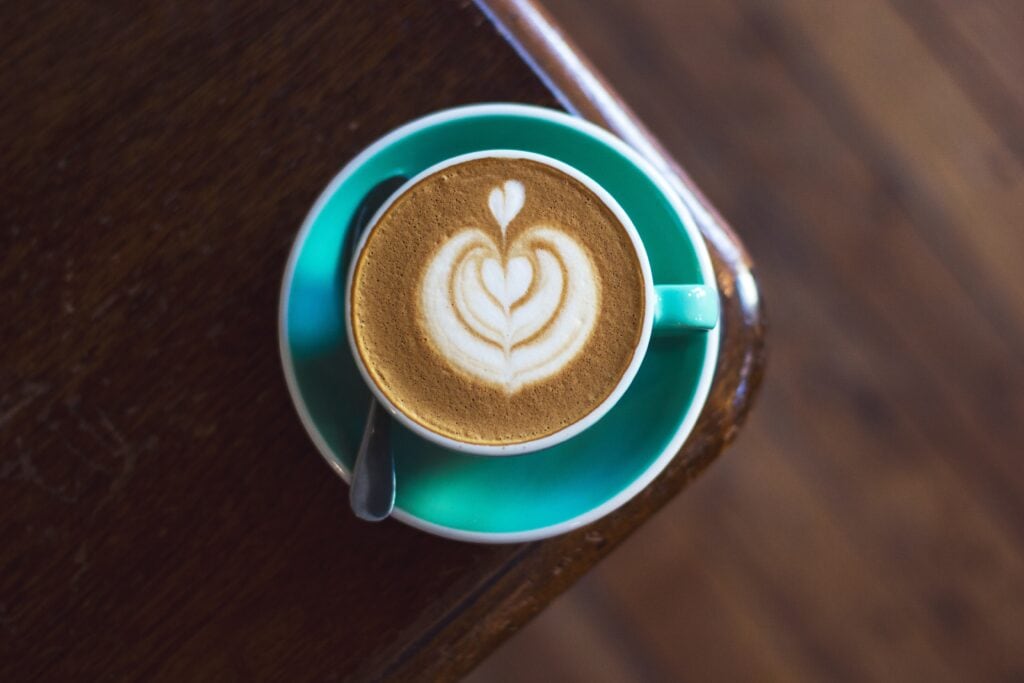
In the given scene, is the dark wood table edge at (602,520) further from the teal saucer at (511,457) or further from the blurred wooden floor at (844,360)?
the blurred wooden floor at (844,360)

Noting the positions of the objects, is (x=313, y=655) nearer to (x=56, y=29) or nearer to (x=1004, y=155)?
(x=56, y=29)

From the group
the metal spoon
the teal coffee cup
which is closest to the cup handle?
the teal coffee cup

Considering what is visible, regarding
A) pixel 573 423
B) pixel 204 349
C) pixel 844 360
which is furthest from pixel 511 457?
pixel 844 360

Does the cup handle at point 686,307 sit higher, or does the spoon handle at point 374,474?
the spoon handle at point 374,474

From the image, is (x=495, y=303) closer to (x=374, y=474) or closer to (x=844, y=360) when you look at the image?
(x=374, y=474)

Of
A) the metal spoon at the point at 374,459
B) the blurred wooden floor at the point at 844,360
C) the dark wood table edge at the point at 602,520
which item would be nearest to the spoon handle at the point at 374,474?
the metal spoon at the point at 374,459

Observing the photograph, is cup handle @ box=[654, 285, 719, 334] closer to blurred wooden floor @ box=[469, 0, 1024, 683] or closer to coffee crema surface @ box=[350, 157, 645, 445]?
coffee crema surface @ box=[350, 157, 645, 445]
